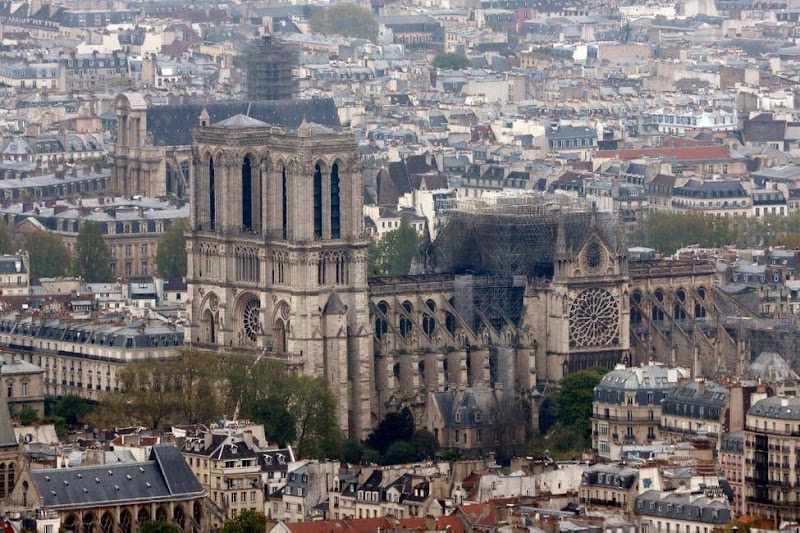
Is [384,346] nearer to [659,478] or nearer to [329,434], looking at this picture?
[329,434]

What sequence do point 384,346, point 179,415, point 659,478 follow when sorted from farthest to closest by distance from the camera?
point 384,346 < point 179,415 < point 659,478

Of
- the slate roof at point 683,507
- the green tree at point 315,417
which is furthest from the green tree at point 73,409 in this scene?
the slate roof at point 683,507

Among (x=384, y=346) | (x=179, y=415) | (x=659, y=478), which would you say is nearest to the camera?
(x=659, y=478)

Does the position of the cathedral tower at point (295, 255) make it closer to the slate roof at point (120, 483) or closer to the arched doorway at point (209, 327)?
the arched doorway at point (209, 327)

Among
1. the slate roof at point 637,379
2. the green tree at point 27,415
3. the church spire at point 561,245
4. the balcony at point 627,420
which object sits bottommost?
the green tree at point 27,415

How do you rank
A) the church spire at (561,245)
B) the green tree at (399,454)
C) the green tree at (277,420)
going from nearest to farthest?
1. the green tree at (277,420)
2. the green tree at (399,454)
3. the church spire at (561,245)

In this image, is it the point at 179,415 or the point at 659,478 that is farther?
the point at 179,415

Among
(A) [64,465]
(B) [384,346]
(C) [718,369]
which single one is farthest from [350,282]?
(A) [64,465]
